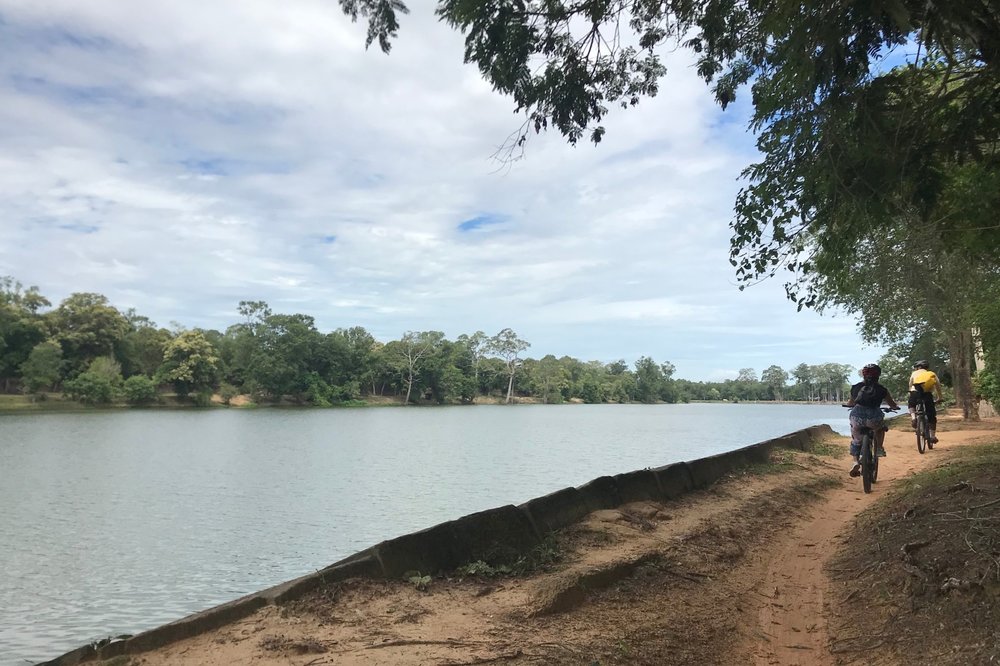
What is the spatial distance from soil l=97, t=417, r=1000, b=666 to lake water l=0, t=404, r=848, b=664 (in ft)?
11.2

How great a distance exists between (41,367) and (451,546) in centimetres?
6019

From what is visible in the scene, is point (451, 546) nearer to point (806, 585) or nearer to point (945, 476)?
point (806, 585)

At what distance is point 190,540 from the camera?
1019 centimetres

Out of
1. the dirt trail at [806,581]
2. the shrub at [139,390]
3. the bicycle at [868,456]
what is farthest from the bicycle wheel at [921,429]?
the shrub at [139,390]

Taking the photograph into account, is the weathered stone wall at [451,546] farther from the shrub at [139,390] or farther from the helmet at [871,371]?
the shrub at [139,390]

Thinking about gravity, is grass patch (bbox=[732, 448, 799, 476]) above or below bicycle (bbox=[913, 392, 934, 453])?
below

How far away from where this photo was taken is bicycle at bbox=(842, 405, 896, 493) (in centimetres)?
915

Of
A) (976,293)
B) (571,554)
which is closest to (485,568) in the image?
(571,554)

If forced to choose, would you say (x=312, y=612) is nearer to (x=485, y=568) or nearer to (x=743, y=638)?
(x=485, y=568)

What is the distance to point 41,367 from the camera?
2101 inches

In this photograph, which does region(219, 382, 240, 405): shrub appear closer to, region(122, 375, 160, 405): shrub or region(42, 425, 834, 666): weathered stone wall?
region(122, 375, 160, 405): shrub

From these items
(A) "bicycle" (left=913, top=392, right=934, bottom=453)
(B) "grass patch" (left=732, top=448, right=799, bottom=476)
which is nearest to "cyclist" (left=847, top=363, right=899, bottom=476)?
(B) "grass patch" (left=732, top=448, right=799, bottom=476)

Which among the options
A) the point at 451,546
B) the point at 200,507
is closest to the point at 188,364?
the point at 200,507

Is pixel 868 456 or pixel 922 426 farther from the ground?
pixel 922 426
